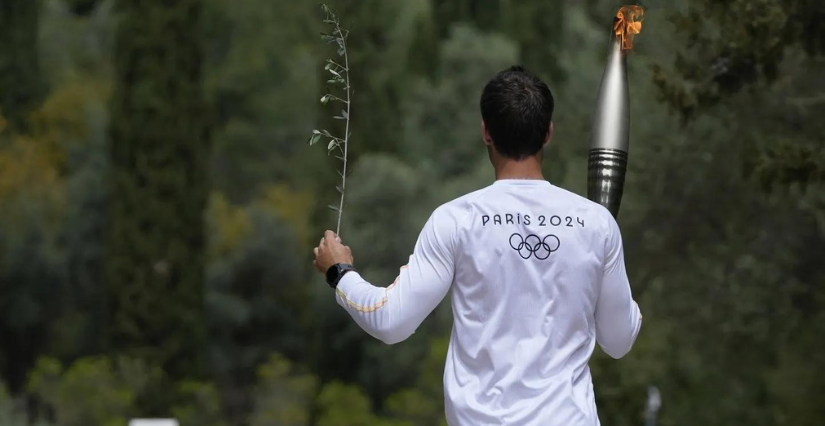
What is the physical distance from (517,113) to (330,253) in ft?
1.86

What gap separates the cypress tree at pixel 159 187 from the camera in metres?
16.8

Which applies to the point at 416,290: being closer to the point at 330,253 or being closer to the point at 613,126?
the point at 330,253

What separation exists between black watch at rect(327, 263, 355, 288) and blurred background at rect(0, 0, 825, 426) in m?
4.38

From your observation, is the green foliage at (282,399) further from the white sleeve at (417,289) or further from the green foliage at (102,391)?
the white sleeve at (417,289)

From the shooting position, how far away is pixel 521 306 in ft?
9.33

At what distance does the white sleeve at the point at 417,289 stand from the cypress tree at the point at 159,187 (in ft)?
46.4

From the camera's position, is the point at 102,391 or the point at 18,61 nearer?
the point at 102,391

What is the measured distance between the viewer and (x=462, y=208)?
2893mm

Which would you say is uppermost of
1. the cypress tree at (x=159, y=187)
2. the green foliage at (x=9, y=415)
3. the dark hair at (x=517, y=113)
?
the dark hair at (x=517, y=113)

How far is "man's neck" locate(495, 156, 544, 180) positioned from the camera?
116 inches

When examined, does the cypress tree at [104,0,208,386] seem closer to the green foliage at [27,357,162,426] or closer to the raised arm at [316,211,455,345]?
the green foliage at [27,357,162,426]

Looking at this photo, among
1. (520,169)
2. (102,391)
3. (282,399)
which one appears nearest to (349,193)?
(282,399)

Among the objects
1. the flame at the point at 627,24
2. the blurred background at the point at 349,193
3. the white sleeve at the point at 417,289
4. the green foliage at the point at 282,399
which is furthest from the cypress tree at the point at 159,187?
the white sleeve at the point at 417,289

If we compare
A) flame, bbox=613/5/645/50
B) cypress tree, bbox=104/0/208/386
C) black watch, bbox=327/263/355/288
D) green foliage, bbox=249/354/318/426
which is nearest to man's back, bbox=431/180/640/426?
black watch, bbox=327/263/355/288
